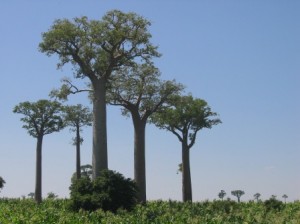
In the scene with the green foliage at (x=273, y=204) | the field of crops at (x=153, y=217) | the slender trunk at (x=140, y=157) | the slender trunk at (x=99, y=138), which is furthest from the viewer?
the slender trunk at (x=140, y=157)

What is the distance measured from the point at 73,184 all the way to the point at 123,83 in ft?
38.6

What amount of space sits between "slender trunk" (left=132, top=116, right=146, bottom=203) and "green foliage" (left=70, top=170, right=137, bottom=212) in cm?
822

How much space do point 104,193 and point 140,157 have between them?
10476mm

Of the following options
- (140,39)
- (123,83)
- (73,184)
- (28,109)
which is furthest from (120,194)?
(28,109)

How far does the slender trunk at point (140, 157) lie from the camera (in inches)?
1467

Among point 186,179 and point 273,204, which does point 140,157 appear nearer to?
point 186,179

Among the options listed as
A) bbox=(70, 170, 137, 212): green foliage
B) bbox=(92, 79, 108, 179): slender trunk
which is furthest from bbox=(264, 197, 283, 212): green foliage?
bbox=(92, 79, 108, 179): slender trunk

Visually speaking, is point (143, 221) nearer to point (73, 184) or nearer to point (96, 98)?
point (73, 184)

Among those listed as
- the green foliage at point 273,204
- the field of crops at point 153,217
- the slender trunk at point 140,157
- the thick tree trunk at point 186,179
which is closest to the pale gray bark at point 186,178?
the thick tree trunk at point 186,179

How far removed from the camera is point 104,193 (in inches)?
1082

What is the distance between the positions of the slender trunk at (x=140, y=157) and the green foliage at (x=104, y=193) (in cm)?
822

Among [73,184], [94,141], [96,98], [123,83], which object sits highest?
[123,83]

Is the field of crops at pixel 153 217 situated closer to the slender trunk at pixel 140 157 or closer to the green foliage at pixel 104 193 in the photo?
the green foliage at pixel 104 193

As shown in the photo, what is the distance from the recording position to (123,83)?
1531 inches
